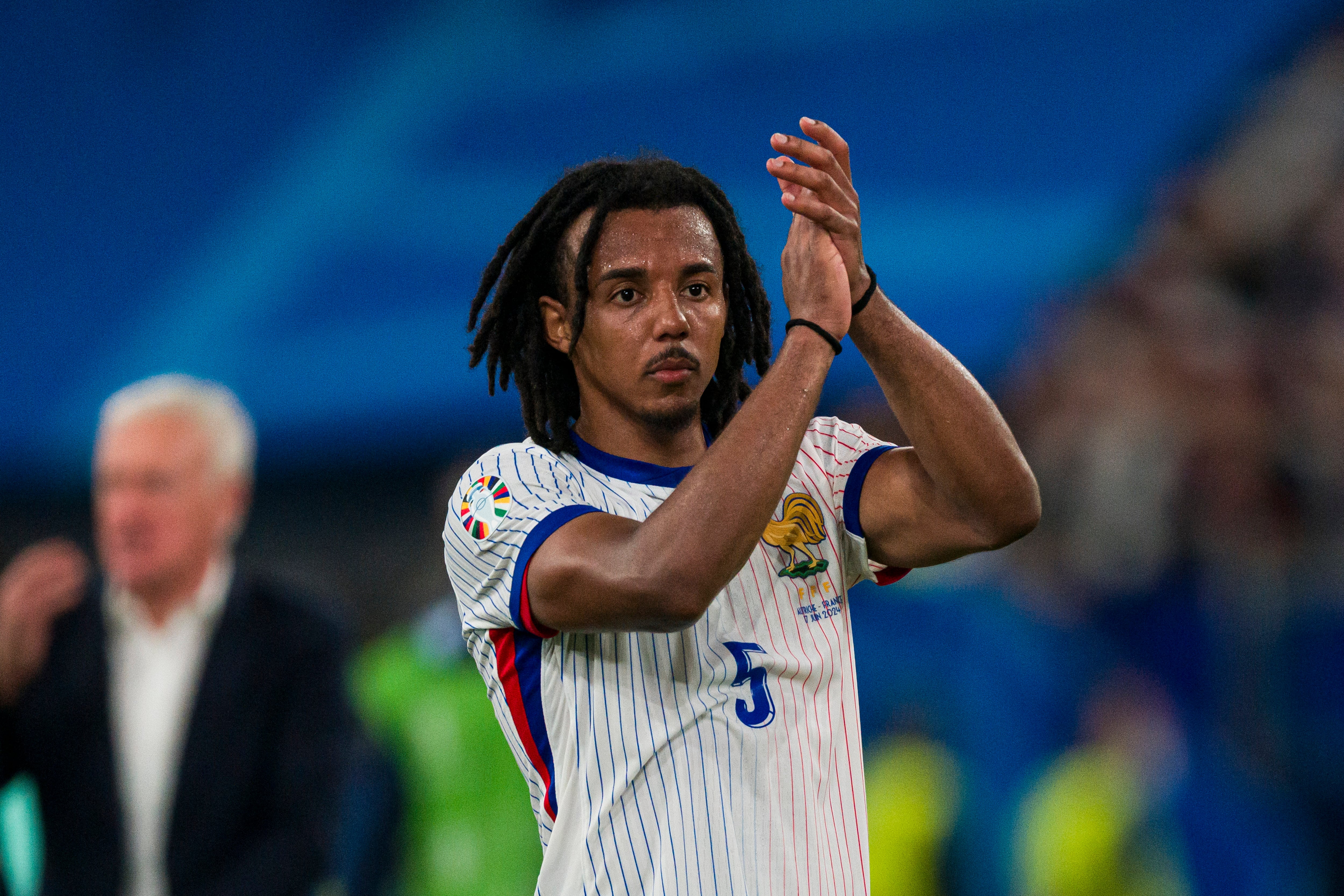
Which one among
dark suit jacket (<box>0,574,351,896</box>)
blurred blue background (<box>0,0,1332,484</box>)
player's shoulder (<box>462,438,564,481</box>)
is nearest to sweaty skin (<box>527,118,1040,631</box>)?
player's shoulder (<box>462,438,564,481</box>)

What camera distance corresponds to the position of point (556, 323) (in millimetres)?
2500

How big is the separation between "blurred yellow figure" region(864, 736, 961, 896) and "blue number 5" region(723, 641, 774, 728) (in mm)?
4250

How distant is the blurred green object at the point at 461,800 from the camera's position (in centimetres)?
591

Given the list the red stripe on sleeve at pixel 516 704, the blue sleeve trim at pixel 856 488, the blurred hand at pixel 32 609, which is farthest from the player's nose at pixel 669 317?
the blurred hand at pixel 32 609

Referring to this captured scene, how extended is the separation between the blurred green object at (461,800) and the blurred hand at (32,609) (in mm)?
1916

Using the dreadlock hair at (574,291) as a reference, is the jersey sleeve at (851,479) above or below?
below

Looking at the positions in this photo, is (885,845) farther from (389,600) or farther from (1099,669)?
(389,600)

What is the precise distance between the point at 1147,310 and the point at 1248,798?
2.35 m

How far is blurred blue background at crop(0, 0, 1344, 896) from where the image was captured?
21.2 ft

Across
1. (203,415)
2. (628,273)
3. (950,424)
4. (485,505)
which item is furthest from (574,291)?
(203,415)

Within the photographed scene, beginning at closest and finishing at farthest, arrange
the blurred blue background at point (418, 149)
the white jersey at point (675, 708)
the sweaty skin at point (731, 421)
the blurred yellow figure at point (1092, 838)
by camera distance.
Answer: the sweaty skin at point (731, 421)
the white jersey at point (675, 708)
the blurred yellow figure at point (1092, 838)
the blurred blue background at point (418, 149)

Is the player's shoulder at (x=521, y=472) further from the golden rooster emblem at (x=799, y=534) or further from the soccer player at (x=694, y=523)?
the golden rooster emblem at (x=799, y=534)

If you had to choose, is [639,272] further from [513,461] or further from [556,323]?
[513,461]

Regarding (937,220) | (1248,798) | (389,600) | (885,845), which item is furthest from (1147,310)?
(389,600)
